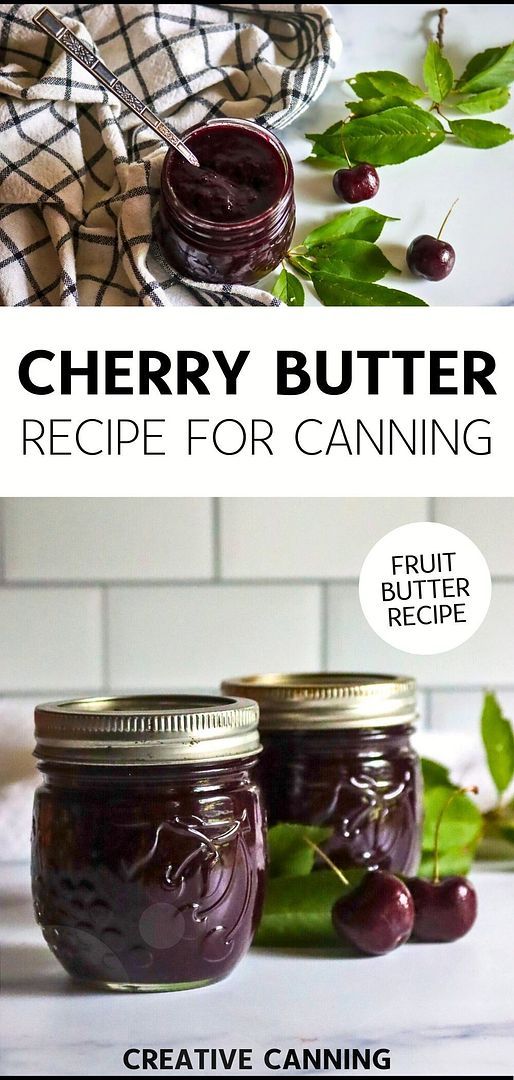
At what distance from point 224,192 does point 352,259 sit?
79 mm

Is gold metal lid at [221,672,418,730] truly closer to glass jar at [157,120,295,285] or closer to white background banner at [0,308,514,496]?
white background banner at [0,308,514,496]

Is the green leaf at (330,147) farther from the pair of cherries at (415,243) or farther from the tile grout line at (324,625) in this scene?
the tile grout line at (324,625)

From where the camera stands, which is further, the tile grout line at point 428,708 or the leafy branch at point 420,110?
the tile grout line at point 428,708

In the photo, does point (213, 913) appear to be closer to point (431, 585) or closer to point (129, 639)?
point (431, 585)

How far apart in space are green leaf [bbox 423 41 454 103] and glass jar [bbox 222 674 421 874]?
1.04 ft

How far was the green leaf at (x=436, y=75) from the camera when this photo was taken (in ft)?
1.80

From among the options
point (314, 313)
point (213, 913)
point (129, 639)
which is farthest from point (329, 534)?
point (213, 913)

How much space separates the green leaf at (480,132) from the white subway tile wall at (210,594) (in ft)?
0.95

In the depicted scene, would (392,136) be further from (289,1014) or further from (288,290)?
(289,1014)

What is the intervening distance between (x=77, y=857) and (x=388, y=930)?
0.53 ft

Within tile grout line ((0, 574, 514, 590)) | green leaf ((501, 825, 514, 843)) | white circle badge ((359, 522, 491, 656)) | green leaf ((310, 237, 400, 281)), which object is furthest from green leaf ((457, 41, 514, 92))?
green leaf ((501, 825, 514, 843))

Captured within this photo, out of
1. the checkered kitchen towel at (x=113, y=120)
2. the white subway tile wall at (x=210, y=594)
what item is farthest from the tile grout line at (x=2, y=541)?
the checkered kitchen towel at (x=113, y=120)

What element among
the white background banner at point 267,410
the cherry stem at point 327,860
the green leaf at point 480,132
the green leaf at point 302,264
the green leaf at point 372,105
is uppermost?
the green leaf at point 372,105

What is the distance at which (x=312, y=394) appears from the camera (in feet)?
1.76
